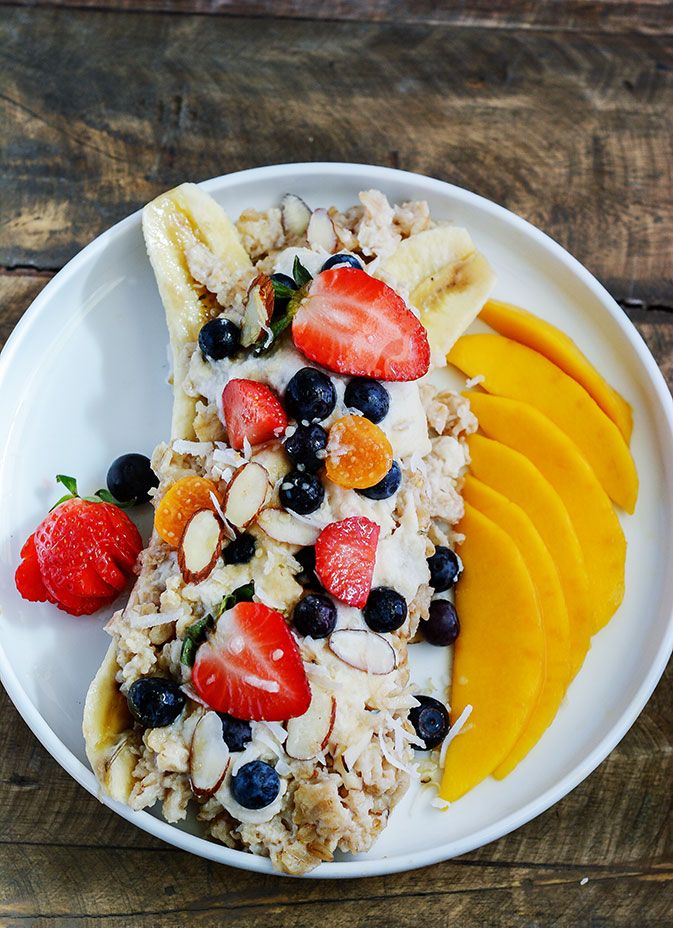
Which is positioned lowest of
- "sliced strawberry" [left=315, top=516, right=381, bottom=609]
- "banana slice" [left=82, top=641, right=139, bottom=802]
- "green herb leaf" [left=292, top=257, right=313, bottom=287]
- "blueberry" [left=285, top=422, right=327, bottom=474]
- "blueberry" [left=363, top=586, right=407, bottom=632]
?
"banana slice" [left=82, top=641, right=139, bottom=802]

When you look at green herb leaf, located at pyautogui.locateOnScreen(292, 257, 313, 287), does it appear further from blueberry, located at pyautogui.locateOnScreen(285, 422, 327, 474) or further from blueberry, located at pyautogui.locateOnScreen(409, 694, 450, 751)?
blueberry, located at pyautogui.locateOnScreen(409, 694, 450, 751)

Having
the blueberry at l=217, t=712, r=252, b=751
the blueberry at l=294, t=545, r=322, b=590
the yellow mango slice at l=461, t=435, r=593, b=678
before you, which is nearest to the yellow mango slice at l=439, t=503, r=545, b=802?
the yellow mango slice at l=461, t=435, r=593, b=678

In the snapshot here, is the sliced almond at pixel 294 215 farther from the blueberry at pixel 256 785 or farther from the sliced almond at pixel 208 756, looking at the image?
the blueberry at pixel 256 785

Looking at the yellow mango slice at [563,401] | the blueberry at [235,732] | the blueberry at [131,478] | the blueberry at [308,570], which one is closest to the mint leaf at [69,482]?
the blueberry at [131,478]

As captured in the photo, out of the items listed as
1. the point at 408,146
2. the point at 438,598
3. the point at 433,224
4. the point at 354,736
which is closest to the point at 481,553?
the point at 438,598

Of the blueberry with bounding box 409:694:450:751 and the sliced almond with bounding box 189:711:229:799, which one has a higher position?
the sliced almond with bounding box 189:711:229:799

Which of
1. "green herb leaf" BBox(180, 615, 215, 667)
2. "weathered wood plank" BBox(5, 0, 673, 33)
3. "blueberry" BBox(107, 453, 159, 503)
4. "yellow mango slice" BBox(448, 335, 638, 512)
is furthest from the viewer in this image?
Answer: "weathered wood plank" BBox(5, 0, 673, 33)

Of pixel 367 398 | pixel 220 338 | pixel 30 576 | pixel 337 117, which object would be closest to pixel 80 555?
pixel 30 576

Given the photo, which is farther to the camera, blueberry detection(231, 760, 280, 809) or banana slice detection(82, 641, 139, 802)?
banana slice detection(82, 641, 139, 802)
